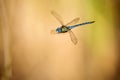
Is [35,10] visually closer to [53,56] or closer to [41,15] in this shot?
[41,15]

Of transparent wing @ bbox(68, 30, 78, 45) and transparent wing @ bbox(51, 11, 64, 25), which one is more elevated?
transparent wing @ bbox(51, 11, 64, 25)

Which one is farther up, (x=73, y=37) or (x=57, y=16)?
(x=57, y=16)

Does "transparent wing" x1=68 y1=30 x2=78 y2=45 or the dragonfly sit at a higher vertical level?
the dragonfly

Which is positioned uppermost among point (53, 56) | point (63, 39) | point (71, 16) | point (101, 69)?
point (71, 16)

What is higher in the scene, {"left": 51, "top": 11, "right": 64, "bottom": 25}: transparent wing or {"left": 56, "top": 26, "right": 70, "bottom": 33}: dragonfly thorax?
{"left": 51, "top": 11, "right": 64, "bottom": 25}: transparent wing

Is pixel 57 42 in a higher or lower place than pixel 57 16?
lower

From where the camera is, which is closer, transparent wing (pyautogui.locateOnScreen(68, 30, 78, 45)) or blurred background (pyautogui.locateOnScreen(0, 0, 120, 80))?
blurred background (pyautogui.locateOnScreen(0, 0, 120, 80))

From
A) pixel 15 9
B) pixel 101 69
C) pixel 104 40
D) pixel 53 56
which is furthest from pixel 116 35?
pixel 15 9

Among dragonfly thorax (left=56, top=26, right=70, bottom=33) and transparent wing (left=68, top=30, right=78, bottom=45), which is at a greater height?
dragonfly thorax (left=56, top=26, right=70, bottom=33)
